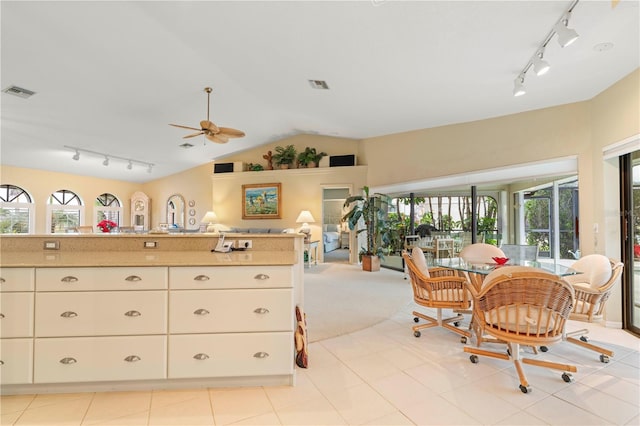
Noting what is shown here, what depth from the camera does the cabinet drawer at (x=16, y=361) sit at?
1939mm

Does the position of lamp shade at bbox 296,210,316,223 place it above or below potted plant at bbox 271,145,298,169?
below

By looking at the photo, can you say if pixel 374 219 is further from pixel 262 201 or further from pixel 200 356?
pixel 200 356

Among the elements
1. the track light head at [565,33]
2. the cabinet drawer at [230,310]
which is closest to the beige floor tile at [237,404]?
the cabinet drawer at [230,310]

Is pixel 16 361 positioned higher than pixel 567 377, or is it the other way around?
pixel 16 361

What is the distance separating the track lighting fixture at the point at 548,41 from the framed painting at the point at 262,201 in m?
6.12

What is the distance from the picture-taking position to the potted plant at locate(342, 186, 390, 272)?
677 cm

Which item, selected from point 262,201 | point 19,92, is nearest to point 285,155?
point 262,201

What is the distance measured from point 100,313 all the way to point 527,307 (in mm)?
2817

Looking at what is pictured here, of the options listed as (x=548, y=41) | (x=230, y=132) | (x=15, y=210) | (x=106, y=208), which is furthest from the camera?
(x=106, y=208)

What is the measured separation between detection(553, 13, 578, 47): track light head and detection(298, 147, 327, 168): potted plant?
234 inches

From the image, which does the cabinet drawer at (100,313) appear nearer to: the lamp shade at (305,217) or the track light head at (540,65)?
the track light head at (540,65)

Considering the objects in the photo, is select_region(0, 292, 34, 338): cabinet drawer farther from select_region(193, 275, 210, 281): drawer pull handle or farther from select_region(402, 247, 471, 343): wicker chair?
select_region(402, 247, 471, 343): wicker chair

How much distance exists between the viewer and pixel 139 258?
211cm

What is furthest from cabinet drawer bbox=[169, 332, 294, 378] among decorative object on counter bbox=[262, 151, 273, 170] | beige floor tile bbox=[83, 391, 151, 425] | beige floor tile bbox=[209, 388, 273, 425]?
decorative object on counter bbox=[262, 151, 273, 170]
